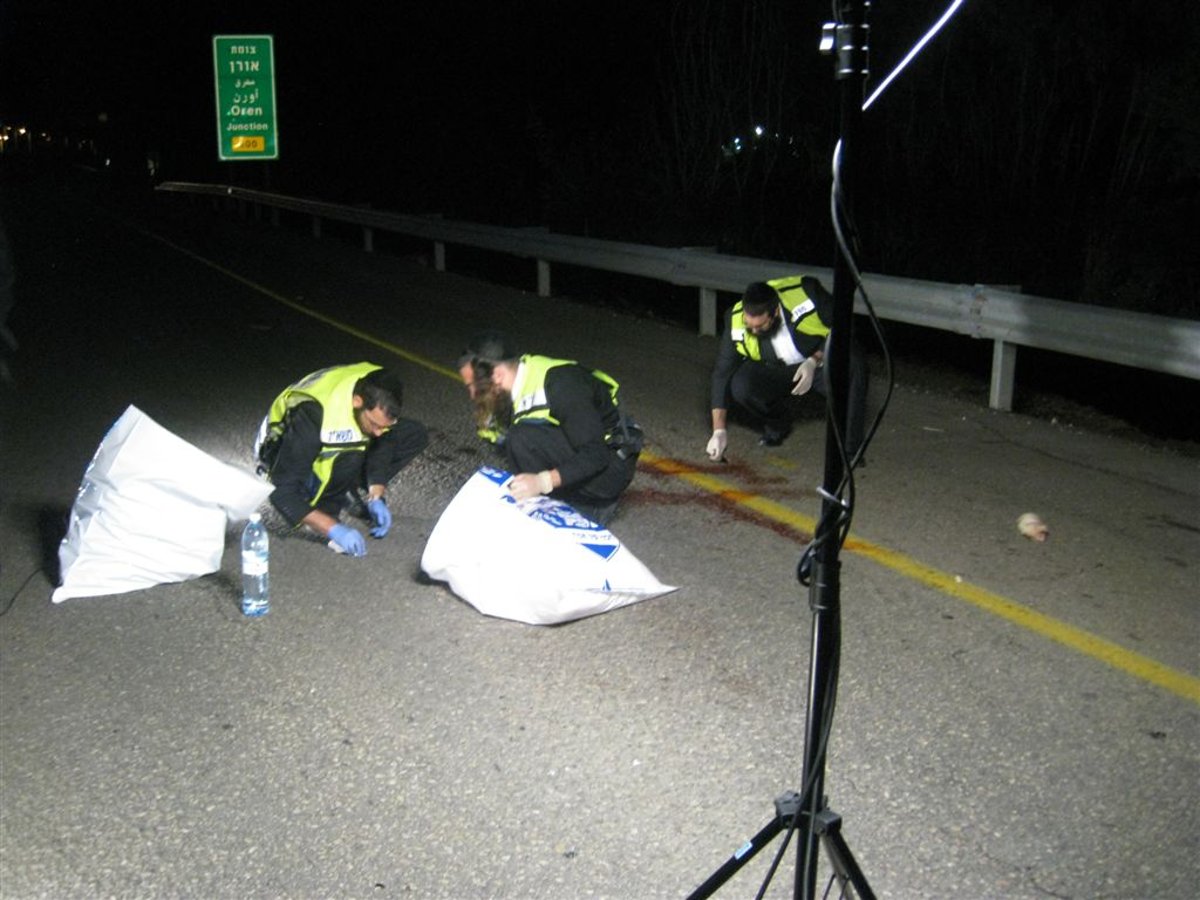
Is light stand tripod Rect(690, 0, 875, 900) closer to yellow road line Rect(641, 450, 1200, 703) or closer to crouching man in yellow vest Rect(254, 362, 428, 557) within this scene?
yellow road line Rect(641, 450, 1200, 703)

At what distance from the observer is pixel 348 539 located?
6555mm

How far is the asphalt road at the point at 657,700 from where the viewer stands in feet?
12.8

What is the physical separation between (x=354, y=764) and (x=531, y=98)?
2777 cm

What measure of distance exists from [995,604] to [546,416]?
2121 millimetres

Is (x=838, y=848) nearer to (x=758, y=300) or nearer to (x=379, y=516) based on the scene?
(x=379, y=516)

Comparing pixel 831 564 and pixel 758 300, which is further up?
pixel 831 564

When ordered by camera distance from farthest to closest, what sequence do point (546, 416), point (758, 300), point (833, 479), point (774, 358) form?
point (774, 358), point (758, 300), point (546, 416), point (833, 479)

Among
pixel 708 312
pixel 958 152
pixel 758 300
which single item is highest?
pixel 958 152

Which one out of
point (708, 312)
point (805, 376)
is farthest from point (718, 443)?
point (708, 312)

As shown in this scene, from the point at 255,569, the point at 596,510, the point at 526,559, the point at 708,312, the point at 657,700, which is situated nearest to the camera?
the point at 657,700

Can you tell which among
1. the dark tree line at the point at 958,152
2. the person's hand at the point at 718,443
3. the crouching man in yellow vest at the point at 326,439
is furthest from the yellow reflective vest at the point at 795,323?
the dark tree line at the point at 958,152

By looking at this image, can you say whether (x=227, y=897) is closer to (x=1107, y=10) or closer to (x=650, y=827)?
(x=650, y=827)

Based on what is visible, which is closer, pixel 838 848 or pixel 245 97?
pixel 838 848

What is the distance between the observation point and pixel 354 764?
4.46 m
